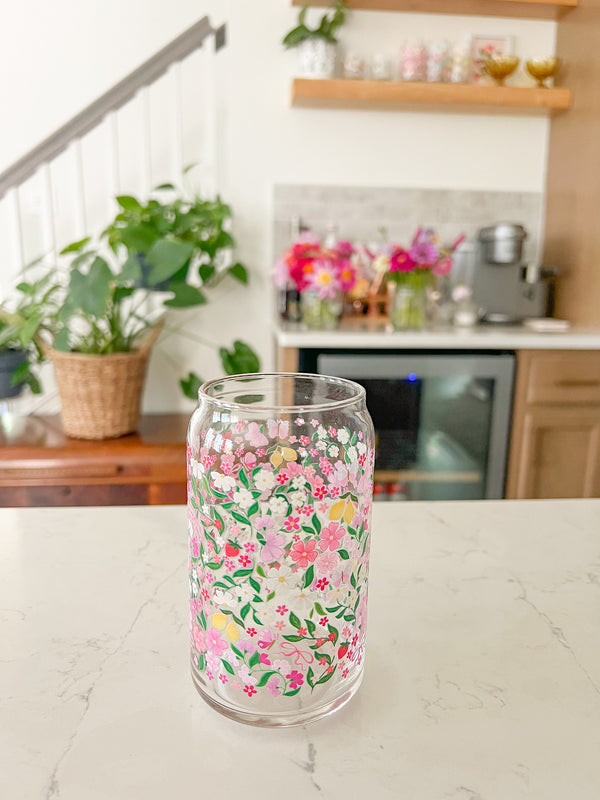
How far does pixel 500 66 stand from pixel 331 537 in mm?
2589

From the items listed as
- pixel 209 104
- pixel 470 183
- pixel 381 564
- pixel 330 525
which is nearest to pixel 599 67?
pixel 470 183

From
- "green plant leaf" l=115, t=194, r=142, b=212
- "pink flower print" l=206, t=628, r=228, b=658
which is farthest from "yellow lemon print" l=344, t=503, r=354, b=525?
"green plant leaf" l=115, t=194, r=142, b=212

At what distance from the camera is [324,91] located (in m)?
2.42

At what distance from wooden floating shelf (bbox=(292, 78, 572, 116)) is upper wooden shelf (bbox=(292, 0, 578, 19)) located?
308 mm

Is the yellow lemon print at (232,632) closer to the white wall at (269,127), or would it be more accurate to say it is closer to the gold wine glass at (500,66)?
the white wall at (269,127)

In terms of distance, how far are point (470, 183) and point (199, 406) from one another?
2572 millimetres

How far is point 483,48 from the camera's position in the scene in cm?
265

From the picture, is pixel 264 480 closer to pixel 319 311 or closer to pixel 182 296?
pixel 182 296

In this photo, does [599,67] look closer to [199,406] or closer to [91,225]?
[91,225]

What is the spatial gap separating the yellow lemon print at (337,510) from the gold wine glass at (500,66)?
2571 millimetres

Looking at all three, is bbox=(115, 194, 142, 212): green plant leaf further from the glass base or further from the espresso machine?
the glass base

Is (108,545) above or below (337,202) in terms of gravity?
below

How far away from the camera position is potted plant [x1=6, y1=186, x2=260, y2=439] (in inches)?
81.0

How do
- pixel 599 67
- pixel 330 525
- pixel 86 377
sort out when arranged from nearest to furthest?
pixel 330 525 < pixel 86 377 < pixel 599 67
